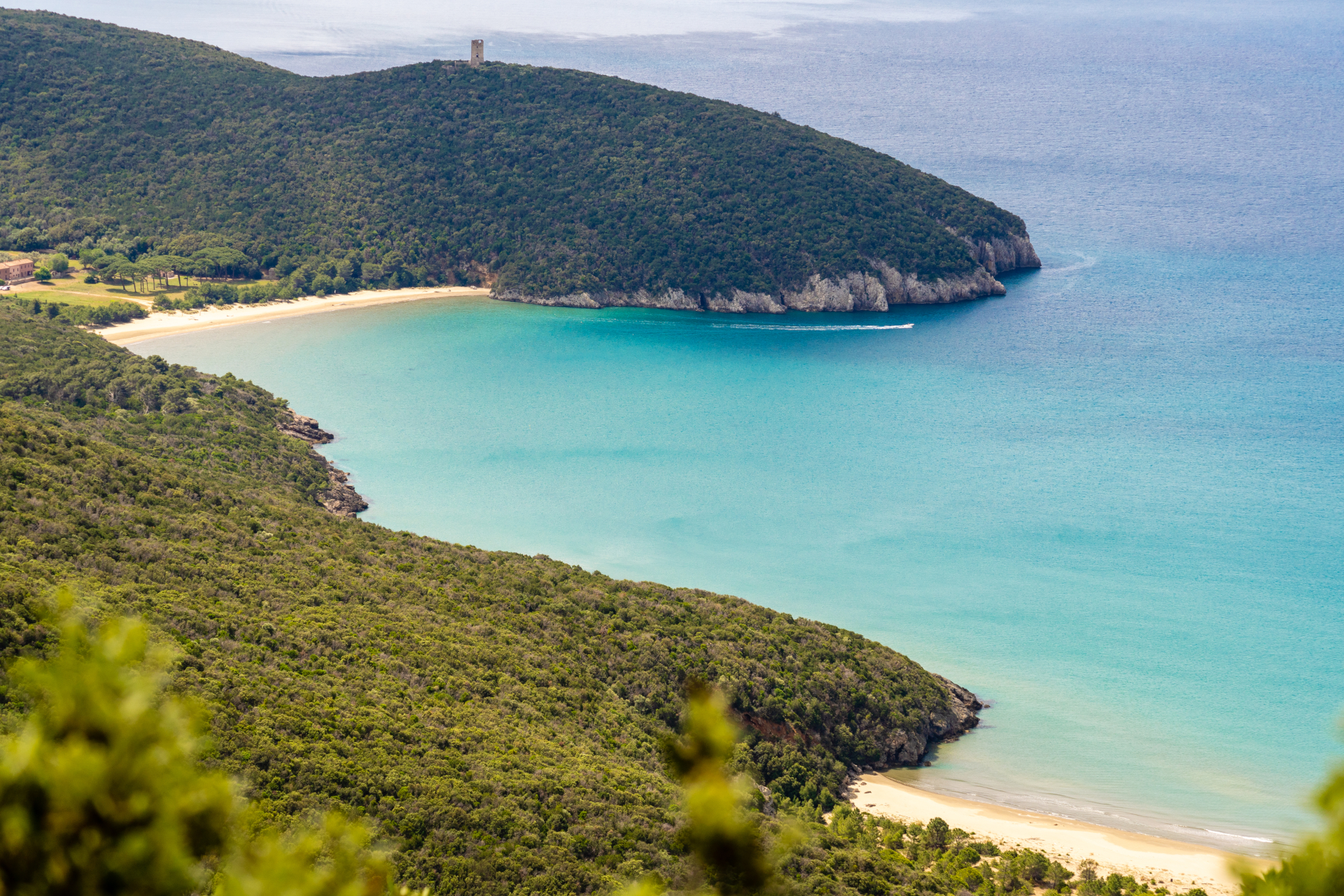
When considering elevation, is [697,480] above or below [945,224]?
below

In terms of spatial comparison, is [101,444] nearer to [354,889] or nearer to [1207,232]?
[354,889]

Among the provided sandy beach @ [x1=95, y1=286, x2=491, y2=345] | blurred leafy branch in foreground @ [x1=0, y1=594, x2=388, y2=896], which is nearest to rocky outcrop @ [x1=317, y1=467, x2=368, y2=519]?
sandy beach @ [x1=95, y1=286, x2=491, y2=345]

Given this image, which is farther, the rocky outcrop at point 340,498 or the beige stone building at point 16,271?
the beige stone building at point 16,271

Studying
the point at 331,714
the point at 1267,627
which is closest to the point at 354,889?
the point at 331,714

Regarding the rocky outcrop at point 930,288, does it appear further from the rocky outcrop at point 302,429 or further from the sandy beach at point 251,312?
the rocky outcrop at point 302,429

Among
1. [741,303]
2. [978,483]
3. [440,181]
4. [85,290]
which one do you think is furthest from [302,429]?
[440,181]

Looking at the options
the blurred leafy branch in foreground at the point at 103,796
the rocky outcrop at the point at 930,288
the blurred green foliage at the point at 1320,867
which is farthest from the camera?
the rocky outcrop at the point at 930,288

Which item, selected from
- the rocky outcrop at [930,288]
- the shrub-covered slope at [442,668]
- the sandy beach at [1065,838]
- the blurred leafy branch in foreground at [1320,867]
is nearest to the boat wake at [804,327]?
the rocky outcrop at [930,288]

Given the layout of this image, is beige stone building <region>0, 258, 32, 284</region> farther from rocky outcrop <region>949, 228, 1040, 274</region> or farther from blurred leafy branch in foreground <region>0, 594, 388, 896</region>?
blurred leafy branch in foreground <region>0, 594, 388, 896</region>
